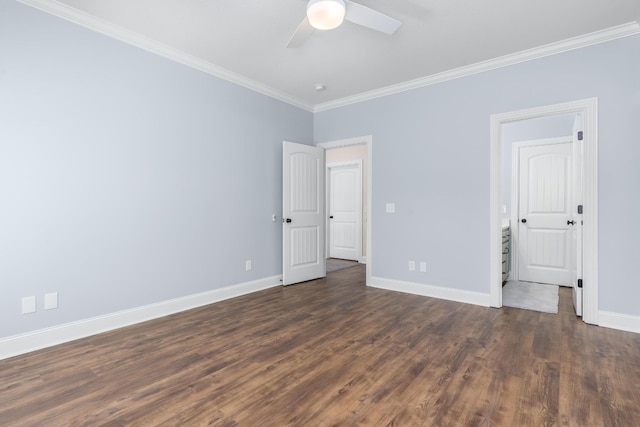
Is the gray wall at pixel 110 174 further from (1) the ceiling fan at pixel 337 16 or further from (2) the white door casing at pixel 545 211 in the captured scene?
(2) the white door casing at pixel 545 211

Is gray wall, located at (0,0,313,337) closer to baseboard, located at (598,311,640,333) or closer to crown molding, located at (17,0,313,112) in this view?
crown molding, located at (17,0,313,112)

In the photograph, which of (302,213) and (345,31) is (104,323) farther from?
(345,31)

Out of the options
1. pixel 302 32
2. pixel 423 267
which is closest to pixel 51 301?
pixel 302 32

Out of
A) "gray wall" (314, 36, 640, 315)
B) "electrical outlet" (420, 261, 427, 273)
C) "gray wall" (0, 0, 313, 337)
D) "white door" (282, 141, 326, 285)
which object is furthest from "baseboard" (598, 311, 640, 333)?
"gray wall" (0, 0, 313, 337)

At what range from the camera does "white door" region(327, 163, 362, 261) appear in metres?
6.96

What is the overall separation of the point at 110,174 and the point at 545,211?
566 centimetres

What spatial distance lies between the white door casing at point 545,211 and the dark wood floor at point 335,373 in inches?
73.5

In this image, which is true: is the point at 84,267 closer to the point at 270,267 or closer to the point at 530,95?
the point at 270,267

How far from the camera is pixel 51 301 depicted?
263 centimetres

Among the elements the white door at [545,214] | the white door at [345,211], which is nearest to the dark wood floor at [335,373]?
the white door at [545,214]

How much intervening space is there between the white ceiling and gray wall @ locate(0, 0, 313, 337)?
0.70 ft

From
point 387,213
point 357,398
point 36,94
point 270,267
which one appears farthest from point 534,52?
point 36,94

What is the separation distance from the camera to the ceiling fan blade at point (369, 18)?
2.25 m

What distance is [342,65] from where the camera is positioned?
3.73 meters
